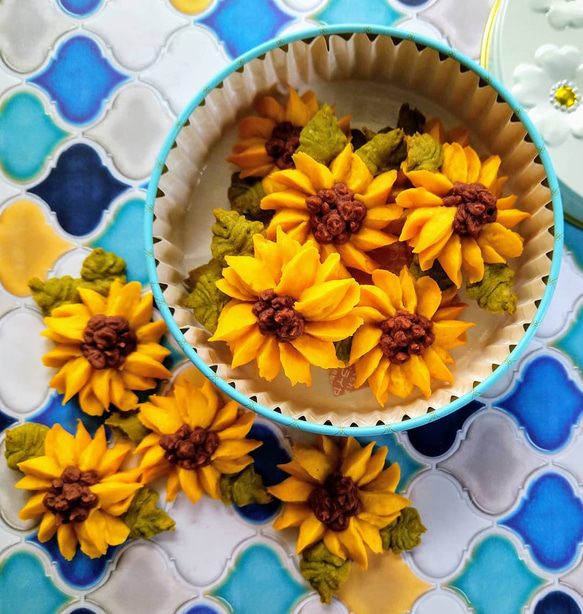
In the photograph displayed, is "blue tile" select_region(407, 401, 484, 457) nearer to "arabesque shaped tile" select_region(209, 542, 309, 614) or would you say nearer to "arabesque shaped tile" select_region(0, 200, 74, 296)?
"arabesque shaped tile" select_region(209, 542, 309, 614)

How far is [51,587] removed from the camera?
0.78 metres

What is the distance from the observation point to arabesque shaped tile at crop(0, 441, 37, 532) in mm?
789

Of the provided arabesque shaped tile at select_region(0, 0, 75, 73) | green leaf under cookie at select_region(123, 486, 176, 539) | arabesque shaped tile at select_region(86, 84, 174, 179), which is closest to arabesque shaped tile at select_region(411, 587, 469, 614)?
green leaf under cookie at select_region(123, 486, 176, 539)

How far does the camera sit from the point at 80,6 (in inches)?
31.6

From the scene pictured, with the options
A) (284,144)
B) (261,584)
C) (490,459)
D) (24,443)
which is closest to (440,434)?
(490,459)

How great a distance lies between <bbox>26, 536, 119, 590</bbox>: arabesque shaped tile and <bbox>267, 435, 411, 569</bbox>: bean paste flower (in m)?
0.23

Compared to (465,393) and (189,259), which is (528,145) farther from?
(189,259)

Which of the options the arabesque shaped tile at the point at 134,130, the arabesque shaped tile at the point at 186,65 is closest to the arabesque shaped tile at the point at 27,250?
the arabesque shaped tile at the point at 134,130

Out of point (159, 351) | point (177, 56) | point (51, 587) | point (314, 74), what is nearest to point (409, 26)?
point (314, 74)

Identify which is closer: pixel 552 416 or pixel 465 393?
pixel 465 393

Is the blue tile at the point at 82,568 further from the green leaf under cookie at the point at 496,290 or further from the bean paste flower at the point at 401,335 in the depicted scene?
the green leaf under cookie at the point at 496,290

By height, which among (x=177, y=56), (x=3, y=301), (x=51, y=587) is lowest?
(x=51, y=587)

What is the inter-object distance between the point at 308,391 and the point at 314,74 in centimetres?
36

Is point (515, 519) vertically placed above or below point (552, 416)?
below
